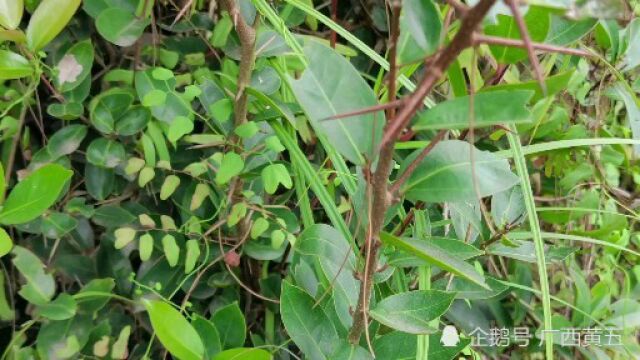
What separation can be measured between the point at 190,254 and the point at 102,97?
0.23m

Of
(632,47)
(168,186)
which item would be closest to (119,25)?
(168,186)

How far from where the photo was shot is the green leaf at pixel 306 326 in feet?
2.01

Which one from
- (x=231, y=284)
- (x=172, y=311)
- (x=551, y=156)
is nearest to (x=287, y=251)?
(x=231, y=284)

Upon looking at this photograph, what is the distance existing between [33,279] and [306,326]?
1.25 feet

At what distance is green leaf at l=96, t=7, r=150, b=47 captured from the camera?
75 cm

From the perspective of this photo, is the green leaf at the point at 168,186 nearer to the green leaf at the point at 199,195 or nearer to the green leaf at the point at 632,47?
the green leaf at the point at 199,195

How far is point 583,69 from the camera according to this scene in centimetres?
93

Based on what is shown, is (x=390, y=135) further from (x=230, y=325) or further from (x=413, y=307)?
(x=230, y=325)

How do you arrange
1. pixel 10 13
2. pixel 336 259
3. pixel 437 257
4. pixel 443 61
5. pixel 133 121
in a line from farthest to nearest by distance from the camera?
pixel 133 121, pixel 10 13, pixel 336 259, pixel 437 257, pixel 443 61

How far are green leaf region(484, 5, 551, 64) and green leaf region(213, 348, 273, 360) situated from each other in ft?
1.11

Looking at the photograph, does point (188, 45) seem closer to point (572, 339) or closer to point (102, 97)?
point (102, 97)

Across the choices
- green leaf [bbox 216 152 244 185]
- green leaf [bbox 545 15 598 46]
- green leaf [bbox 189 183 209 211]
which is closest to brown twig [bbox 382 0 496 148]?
green leaf [bbox 545 15 598 46]

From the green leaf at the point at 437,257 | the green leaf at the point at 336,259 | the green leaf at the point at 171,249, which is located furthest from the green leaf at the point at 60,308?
the green leaf at the point at 437,257

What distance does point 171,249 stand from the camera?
2.55 feet
